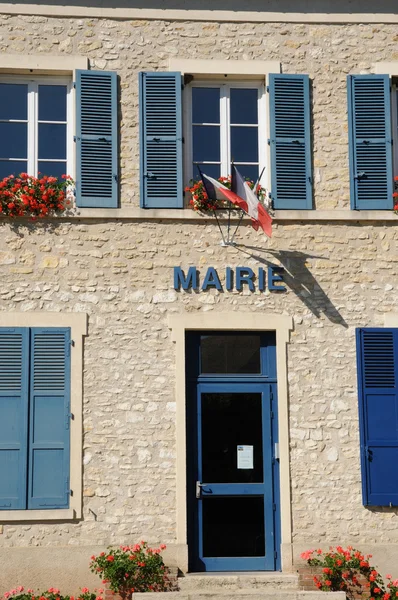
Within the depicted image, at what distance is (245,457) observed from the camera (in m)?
9.75

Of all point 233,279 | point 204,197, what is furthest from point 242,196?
point 233,279

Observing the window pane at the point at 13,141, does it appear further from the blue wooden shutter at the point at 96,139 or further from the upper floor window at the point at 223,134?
the upper floor window at the point at 223,134

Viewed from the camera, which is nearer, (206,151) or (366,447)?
(366,447)

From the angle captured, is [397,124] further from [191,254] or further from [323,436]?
[323,436]

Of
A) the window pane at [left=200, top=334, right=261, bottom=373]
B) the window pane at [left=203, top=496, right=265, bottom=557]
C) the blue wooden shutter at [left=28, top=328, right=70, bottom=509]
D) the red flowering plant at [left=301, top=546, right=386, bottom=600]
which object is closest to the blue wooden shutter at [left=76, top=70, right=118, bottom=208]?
the blue wooden shutter at [left=28, top=328, right=70, bottom=509]

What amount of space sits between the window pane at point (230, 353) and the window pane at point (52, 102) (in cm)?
285

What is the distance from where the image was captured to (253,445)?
977 cm

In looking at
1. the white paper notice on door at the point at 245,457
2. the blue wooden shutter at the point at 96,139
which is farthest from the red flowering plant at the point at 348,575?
the blue wooden shutter at the point at 96,139

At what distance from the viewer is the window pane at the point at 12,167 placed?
1006cm

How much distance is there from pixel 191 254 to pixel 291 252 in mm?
1055

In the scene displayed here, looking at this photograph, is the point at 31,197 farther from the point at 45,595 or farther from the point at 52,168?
the point at 45,595

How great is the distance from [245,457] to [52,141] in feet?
12.8

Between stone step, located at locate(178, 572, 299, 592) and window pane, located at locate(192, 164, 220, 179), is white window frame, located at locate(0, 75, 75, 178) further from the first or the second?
stone step, located at locate(178, 572, 299, 592)

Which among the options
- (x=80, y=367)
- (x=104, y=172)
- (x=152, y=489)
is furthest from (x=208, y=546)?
(x=104, y=172)
